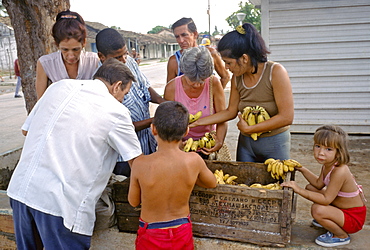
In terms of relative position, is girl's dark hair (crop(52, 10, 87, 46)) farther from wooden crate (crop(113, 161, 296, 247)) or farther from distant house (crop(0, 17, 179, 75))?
distant house (crop(0, 17, 179, 75))

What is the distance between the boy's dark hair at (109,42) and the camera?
2840mm

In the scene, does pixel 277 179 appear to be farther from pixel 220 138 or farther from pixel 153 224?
pixel 153 224

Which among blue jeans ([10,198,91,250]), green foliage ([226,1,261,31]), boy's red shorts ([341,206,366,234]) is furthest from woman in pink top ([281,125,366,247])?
green foliage ([226,1,261,31])

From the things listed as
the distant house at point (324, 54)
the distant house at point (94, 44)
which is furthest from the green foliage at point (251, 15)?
the distant house at point (324, 54)

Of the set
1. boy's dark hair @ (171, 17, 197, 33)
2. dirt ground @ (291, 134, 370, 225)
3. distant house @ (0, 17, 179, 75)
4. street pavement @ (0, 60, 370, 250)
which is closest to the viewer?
street pavement @ (0, 60, 370, 250)

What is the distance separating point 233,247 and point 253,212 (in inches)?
12.6

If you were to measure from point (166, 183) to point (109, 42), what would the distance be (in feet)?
4.62

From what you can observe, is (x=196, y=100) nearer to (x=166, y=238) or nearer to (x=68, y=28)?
(x=68, y=28)

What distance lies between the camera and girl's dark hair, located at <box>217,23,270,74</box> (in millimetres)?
2605

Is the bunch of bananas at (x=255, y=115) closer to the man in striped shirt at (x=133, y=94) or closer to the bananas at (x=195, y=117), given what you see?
the bananas at (x=195, y=117)

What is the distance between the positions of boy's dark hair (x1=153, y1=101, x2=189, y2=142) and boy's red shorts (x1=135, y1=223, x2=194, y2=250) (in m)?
0.55

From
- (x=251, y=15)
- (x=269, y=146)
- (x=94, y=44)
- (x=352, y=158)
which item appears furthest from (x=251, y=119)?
(x=251, y=15)

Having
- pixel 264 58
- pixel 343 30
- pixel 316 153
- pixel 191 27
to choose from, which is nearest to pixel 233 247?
pixel 316 153

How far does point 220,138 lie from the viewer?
10.5ft
